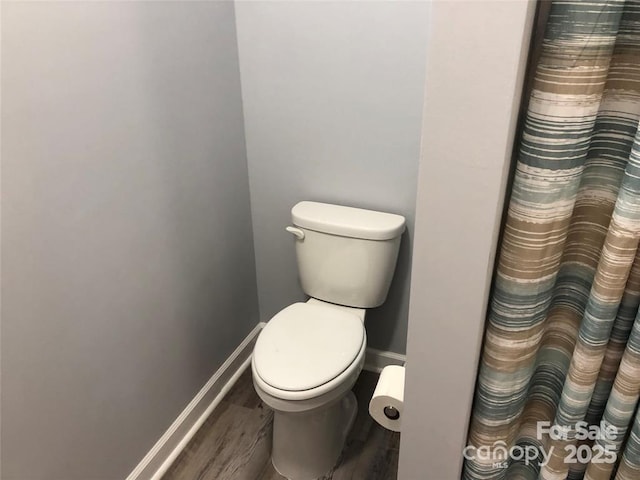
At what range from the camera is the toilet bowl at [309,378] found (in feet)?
5.06

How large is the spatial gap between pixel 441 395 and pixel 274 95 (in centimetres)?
127

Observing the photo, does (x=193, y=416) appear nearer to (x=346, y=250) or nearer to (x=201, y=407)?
(x=201, y=407)

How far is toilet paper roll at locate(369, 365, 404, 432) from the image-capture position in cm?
107

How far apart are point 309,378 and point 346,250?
0.48 m

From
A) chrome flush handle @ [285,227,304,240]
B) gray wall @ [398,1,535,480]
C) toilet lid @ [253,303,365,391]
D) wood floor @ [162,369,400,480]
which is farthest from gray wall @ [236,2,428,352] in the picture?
gray wall @ [398,1,535,480]

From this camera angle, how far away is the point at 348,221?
71.1 inches

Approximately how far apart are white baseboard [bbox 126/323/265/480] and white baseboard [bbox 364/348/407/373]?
1.68ft

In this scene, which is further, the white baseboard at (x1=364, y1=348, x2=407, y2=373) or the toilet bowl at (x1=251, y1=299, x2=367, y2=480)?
the white baseboard at (x1=364, y1=348, x2=407, y2=373)

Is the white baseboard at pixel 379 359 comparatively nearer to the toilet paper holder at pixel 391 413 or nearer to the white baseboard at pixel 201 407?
the white baseboard at pixel 201 407

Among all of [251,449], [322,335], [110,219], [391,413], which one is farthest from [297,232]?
[391,413]

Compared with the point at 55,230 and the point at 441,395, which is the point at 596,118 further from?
the point at 55,230

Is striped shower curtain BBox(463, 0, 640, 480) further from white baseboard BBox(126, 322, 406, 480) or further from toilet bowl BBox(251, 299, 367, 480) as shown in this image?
white baseboard BBox(126, 322, 406, 480)

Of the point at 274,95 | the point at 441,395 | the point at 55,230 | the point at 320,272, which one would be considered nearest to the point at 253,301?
the point at 320,272

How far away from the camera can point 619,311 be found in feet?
2.87
